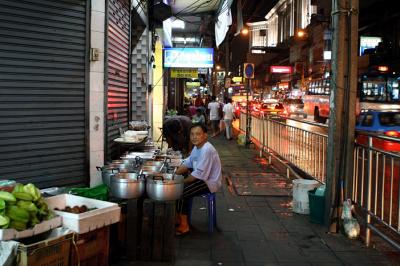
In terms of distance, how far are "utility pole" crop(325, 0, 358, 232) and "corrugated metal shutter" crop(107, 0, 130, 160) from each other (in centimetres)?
413

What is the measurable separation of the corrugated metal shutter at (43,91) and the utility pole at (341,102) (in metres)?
3.98

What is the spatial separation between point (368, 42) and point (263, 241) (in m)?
34.0

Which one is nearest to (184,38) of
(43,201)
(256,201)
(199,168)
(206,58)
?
(206,58)

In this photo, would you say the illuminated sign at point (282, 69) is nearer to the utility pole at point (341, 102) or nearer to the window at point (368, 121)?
the window at point (368, 121)

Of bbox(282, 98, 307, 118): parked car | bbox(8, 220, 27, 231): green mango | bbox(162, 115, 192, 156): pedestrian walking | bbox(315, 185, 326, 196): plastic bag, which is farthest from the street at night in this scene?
bbox(282, 98, 307, 118): parked car

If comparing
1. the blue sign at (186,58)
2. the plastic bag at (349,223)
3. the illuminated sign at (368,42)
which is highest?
the illuminated sign at (368,42)

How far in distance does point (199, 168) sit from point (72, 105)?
240 cm

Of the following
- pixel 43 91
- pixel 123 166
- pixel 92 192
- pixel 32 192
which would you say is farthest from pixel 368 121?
pixel 32 192

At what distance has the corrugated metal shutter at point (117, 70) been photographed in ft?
29.7

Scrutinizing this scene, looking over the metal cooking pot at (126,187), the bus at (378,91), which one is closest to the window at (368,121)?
the bus at (378,91)

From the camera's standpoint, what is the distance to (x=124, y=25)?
422 inches

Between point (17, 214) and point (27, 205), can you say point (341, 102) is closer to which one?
point (27, 205)

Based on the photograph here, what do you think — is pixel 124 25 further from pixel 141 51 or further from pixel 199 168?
pixel 199 168

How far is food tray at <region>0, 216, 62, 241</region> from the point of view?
3897 mm
